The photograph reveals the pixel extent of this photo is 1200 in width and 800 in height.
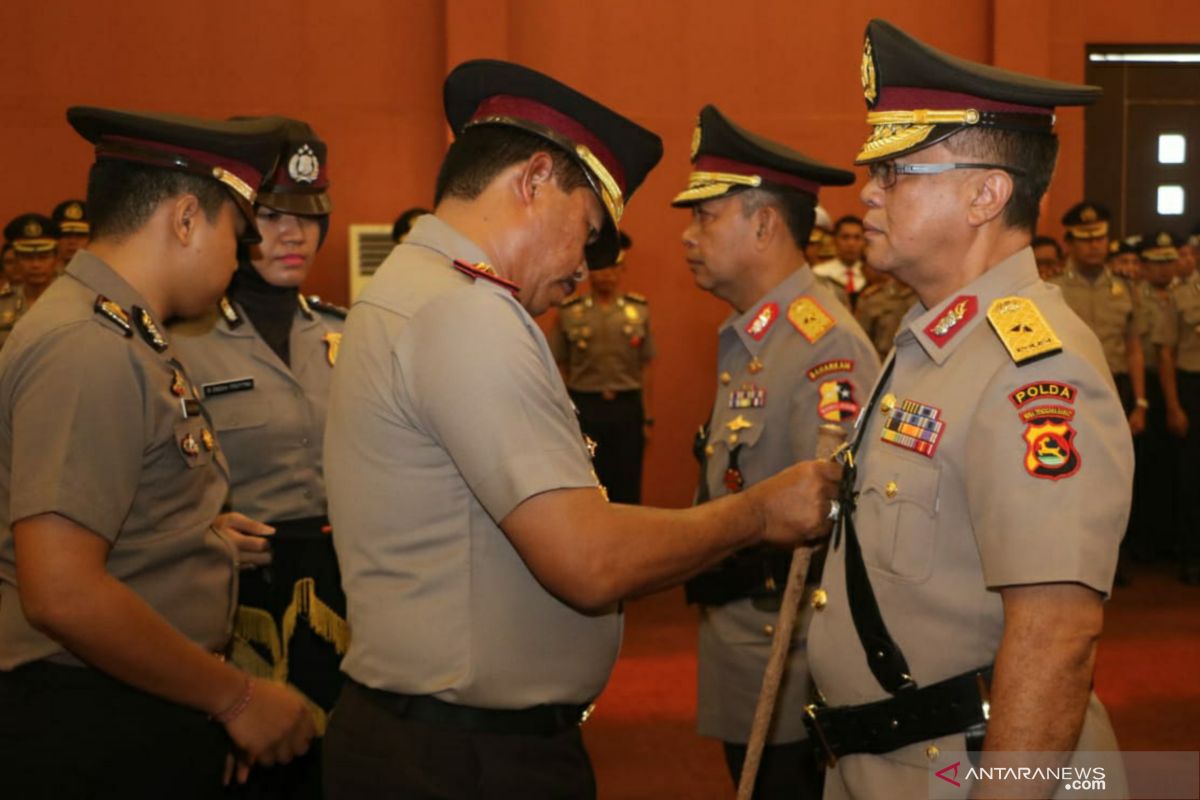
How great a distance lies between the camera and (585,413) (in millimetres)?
7938

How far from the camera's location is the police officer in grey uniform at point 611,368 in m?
7.92

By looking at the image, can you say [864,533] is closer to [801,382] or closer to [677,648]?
[801,382]

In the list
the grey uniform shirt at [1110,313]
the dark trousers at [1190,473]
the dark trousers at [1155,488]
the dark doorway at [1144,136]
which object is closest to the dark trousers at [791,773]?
the dark trousers at [1190,473]

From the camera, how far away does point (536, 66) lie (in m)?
8.12

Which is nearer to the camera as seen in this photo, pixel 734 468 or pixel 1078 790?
pixel 1078 790

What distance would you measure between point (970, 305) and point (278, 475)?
177cm

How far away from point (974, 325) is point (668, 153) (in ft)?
21.8

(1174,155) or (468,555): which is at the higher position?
(1174,155)

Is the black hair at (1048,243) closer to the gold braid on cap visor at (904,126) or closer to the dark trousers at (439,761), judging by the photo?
the gold braid on cap visor at (904,126)

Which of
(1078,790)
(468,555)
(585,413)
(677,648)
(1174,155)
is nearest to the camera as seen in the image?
(1078,790)

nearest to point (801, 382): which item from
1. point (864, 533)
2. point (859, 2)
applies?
point (864, 533)

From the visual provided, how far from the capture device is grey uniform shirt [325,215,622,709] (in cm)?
169

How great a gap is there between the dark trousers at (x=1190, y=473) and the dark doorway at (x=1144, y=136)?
1.42m

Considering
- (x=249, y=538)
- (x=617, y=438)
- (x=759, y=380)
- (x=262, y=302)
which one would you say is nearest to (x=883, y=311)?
(x=617, y=438)
